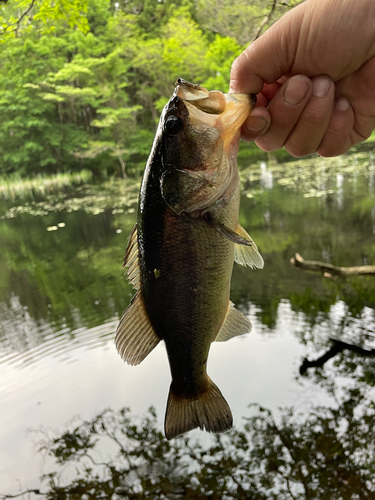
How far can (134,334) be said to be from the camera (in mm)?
1062

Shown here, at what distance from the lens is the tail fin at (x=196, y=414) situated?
110 cm

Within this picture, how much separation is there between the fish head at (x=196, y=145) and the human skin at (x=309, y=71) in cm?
20

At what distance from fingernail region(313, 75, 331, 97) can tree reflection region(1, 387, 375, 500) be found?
231 cm

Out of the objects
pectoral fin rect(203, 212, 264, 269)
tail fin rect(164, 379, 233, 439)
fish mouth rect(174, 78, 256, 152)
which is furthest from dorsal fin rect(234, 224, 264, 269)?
tail fin rect(164, 379, 233, 439)

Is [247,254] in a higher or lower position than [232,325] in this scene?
higher

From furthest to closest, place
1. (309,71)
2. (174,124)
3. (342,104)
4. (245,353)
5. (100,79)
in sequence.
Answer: (100,79) < (245,353) < (342,104) < (309,71) < (174,124)

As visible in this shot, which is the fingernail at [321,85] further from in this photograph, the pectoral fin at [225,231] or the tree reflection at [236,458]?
the tree reflection at [236,458]

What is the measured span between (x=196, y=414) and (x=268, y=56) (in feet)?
3.90

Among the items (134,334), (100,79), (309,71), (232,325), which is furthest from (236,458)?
(100,79)

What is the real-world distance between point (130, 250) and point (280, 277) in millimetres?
3608

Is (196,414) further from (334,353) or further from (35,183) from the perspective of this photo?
(35,183)

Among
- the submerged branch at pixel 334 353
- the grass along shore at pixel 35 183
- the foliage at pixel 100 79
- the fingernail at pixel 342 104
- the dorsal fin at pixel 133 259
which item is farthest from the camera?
the foliage at pixel 100 79

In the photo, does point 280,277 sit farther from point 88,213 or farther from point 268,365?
point 88,213

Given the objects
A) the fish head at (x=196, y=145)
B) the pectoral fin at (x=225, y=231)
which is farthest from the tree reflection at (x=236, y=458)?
the fish head at (x=196, y=145)
